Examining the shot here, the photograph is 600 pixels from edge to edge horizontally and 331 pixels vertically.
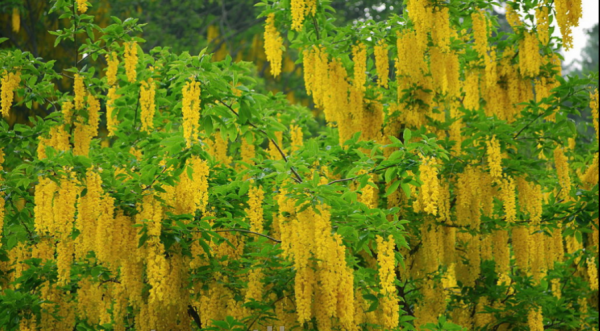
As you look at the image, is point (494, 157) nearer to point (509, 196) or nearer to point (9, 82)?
point (509, 196)

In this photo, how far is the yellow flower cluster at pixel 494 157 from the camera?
6379 mm

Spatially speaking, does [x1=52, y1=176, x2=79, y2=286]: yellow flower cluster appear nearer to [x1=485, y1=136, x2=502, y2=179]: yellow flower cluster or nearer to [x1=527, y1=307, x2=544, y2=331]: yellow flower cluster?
[x1=485, y1=136, x2=502, y2=179]: yellow flower cluster

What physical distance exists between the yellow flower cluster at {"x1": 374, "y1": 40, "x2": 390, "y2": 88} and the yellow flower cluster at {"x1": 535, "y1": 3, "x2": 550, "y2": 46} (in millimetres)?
1654

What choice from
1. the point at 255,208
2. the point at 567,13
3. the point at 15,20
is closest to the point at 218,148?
the point at 255,208

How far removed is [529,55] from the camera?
23.0 feet

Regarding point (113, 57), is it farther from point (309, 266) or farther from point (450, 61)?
point (450, 61)

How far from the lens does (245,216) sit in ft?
19.8

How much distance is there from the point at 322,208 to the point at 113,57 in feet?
8.21

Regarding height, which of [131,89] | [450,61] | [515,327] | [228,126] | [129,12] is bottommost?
[515,327]

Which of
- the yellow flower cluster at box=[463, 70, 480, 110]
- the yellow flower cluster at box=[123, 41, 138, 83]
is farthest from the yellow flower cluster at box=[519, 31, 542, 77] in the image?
the yellow flower cluster at box=[123, 41, 138, 83]

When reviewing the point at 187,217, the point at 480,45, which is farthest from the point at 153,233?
the point at 480,45

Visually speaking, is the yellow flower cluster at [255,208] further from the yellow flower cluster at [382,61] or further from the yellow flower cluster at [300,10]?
the yellow flower cluster at [382,61]

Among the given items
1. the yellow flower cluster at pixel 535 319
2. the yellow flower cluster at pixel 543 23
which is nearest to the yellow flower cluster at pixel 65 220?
the yellow flower cluster at pixel 535 319

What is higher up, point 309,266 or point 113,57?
point 113,57
